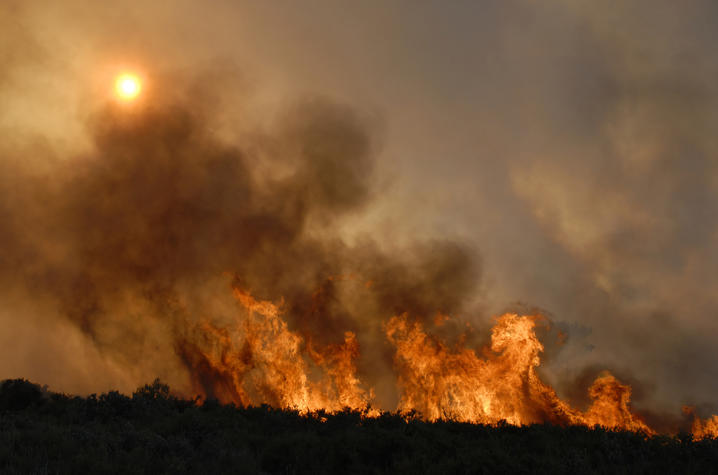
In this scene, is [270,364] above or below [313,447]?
above

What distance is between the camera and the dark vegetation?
9.71 metres

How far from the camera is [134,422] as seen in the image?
14.4 meters

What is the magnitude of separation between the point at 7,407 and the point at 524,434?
63.8 ft

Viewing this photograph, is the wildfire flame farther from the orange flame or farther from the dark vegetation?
the dark vegetation

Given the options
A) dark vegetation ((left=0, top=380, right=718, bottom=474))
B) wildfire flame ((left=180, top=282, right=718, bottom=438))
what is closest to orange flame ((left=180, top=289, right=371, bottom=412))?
wildfire flame ((left=180, top=282, right=718, bottom=438))

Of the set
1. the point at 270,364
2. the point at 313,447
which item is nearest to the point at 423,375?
the point at 270,364

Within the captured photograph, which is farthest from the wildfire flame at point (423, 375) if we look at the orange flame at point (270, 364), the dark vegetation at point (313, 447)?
the dark vegetation at point (313, 447)

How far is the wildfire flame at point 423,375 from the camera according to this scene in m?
36.3

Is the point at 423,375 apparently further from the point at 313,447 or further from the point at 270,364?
the point at 313,447

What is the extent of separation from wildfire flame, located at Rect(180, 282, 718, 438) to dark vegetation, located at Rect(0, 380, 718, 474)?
21211mm

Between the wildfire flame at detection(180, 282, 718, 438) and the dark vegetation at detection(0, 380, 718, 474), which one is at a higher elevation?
the wildfire flame at detection(180, 282, 718, 438)

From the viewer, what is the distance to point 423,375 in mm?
39656

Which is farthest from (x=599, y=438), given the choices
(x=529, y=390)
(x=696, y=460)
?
(x=529, y=390)

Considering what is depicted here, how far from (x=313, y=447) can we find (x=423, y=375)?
1161 inches
